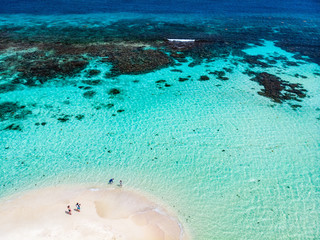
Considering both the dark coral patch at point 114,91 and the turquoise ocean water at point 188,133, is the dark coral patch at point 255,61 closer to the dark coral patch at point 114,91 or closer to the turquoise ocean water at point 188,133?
the turquoise ocean water at point 188,133

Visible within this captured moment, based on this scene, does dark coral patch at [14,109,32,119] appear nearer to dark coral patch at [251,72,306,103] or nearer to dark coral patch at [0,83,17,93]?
dark coral patch at [0,83,17,93]

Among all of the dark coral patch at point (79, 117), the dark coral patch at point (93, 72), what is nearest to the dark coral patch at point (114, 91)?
the dark coral patch at point (93, 72)

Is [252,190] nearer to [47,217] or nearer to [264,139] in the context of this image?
[264,139]

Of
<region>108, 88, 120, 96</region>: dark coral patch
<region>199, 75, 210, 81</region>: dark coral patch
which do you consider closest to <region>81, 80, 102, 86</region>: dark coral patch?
<region>108, 88, 120, 96</region>: dark coral patch

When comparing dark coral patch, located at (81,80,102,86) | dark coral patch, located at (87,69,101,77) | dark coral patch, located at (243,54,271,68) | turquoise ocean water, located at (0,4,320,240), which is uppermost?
dark coral patch, located at (243,54,271,68)

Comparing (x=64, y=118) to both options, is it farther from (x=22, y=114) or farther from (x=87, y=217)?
(x=87, y=217)

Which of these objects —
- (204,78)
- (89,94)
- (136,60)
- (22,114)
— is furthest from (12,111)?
(204,78)
